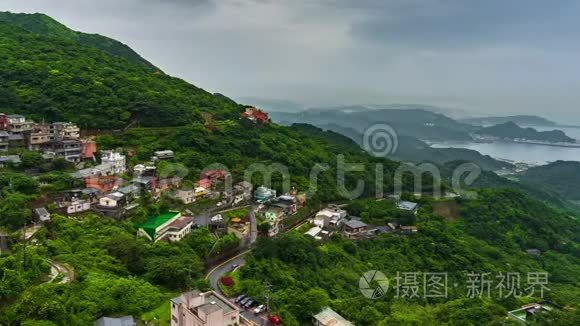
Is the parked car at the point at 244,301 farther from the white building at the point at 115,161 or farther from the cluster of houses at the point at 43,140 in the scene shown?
the cluster of houses at the point at 43,140

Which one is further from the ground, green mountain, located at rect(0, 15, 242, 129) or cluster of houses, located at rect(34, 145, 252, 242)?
green mountain, located at rect(0, 15, 242, 129)

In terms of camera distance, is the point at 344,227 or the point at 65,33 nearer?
the point at 344,227

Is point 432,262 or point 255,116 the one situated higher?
point 255,116

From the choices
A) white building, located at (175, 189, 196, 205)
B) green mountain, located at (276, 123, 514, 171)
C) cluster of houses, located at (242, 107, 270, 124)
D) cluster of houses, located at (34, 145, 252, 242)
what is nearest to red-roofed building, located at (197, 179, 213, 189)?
cluster of houses, located at (34, 145, 252, 242)

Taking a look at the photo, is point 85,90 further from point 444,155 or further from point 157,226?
point 444,155

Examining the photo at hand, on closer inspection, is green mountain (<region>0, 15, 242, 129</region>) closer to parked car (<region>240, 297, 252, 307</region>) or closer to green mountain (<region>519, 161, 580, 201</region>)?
parked car (<region>240, 297, 252, 307</region>)

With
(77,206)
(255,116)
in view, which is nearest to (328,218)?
(77,206)
